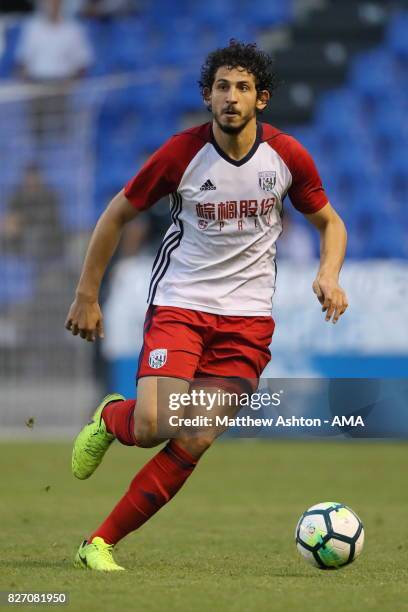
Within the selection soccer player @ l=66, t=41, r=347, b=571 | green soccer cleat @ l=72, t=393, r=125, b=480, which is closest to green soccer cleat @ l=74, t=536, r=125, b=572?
soccer player @ l=66, t=41, r=347, b=571

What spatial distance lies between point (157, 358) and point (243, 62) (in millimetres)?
1285

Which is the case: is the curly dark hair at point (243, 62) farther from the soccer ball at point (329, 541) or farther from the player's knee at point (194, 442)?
the soccer ball at point (329, 541)

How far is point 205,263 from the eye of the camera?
522cm

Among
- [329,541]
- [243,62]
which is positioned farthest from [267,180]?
[329,541]

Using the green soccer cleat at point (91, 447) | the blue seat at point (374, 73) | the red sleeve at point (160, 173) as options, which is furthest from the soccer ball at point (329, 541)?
the blue seat at point (374, 73)

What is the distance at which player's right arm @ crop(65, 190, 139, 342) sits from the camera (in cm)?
512

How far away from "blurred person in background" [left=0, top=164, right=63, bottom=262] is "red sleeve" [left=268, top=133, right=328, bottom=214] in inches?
310

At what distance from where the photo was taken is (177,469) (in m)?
5.00

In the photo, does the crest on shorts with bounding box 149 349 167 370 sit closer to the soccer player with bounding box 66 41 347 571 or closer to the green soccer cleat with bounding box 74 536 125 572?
the soccer player with bounding box 66 41 347 571

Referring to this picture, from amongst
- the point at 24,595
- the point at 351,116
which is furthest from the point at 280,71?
the point at 24,595

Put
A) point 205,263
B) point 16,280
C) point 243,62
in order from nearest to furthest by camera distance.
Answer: point 243,62
point 205,263
point 16,280

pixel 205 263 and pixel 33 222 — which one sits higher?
pixel 33 222

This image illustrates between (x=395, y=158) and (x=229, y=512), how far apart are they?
7717 mm

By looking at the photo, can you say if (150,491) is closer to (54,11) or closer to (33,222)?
(33,222)
